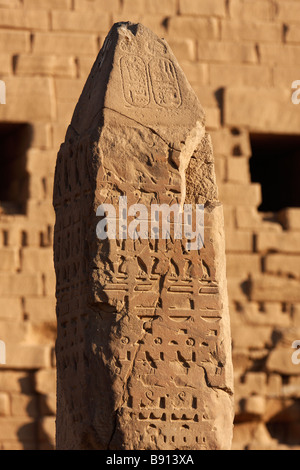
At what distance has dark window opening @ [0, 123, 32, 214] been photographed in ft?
33.1

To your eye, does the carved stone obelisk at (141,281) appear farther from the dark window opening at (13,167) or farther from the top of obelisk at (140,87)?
the dark window opening at (13,167)

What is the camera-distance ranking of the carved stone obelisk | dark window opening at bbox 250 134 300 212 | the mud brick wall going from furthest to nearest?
dark window opening at bbox 250 134 300 212
the mud brick wall
the carved stone obelisk

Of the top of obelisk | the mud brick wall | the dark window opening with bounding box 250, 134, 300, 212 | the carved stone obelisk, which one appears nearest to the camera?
the carved stone obelisk

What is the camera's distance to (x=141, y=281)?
5875 mm

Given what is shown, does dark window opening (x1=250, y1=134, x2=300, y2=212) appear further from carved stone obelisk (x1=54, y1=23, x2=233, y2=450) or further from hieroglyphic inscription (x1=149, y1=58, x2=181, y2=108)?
carved stone obelisk (x1=54, y1=23, x2=233, y2=450)

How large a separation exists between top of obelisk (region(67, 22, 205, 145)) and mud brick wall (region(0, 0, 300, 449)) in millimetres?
3844

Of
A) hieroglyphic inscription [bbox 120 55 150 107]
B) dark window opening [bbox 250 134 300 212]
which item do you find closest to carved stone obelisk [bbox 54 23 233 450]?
hieroglyphic inscription [bbox 120 55 150 107]

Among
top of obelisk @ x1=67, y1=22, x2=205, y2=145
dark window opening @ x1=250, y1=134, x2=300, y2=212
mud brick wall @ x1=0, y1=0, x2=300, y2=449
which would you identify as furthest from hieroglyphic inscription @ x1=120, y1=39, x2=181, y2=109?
dark window opening @ x1=250, y1=134, x2=300, y2=212

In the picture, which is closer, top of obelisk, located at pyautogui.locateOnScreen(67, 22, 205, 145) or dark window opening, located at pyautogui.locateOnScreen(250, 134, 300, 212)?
top of obelisk, located at pyautogui.locateOnScreen(67, 22, 205, 145)

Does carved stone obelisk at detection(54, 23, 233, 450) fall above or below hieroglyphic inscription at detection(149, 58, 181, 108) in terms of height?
below

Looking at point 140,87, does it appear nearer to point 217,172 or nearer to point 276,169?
point 217,172

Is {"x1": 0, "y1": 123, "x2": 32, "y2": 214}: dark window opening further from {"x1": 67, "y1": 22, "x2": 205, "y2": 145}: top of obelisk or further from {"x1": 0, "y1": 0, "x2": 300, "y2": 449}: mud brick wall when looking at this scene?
{"x1": 67, "y1": 22, "x2": 205, "y2": 145}: top of obelisk
